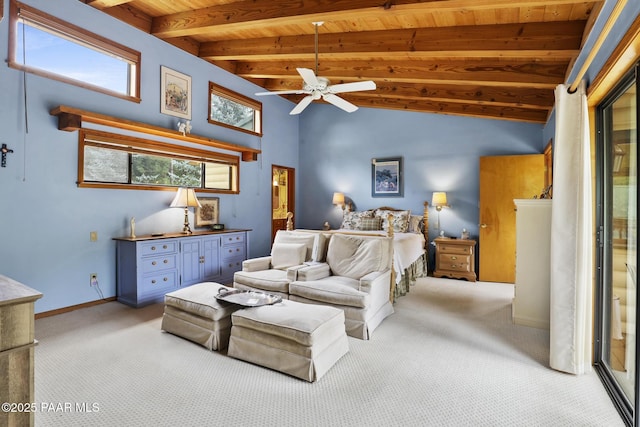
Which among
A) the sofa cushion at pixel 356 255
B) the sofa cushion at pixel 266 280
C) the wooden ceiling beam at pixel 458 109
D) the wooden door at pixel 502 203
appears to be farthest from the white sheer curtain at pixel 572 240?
the wooden door at pixel 502 203

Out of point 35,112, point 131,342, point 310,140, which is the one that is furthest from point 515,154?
point 35,112

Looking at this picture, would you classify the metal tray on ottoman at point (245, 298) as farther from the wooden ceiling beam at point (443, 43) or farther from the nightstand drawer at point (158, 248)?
the wooden ceiling beam at point (443, 43)

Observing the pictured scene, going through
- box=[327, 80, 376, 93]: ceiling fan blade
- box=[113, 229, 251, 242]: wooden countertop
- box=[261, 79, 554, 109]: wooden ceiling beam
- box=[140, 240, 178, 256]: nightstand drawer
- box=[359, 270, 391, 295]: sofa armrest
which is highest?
box=[261, 79, 554, 109]: wooden ceiling beam

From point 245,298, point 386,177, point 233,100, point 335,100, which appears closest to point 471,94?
point 335,100

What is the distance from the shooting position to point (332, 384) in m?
2.26

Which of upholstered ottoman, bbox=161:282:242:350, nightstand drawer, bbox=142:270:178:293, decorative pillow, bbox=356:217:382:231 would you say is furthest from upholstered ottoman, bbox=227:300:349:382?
decorative pillow, bbox=356:217:382:231

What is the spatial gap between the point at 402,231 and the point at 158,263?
394cm

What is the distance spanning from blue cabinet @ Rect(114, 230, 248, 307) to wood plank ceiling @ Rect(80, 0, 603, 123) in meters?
2.63

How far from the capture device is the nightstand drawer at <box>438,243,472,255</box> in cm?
541

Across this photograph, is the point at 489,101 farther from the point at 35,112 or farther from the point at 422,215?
the point at 35,112

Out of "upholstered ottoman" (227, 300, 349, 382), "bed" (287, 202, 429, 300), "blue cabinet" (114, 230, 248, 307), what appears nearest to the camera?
"upholstered ottoman" (227, 300, 349, 382)

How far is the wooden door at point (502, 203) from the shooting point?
5094 millimetres

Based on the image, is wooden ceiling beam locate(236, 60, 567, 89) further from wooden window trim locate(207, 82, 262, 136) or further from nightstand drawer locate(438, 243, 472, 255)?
nightstand drawer locate(438, 243, 472, 255)

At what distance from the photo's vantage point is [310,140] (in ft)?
24.4
